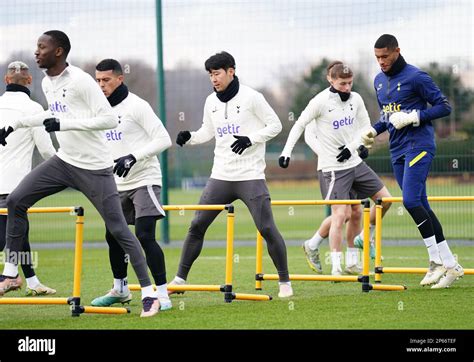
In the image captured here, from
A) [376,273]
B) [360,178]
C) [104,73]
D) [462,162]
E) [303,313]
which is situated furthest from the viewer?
[462,162]

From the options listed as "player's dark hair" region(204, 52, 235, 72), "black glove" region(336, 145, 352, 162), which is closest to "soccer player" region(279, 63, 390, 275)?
"black glove" region(336, 145, 352, 162)

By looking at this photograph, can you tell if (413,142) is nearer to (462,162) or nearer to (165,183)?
(462,162)

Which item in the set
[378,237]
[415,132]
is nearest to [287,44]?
[378,237]

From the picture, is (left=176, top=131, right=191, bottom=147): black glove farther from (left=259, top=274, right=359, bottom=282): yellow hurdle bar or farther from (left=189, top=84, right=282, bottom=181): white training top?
(left=259, top=274, right=359, bottom=282): yellow hurdle bar

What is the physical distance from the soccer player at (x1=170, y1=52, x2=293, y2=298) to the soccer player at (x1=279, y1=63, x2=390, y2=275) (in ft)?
6.35

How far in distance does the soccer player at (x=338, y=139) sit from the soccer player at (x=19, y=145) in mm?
2965

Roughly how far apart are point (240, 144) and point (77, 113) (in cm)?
157

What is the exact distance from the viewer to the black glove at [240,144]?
30.7ft

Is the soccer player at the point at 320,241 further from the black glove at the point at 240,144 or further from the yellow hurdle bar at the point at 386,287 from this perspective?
the black glove at the point at 240,144

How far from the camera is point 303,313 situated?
8516 mm

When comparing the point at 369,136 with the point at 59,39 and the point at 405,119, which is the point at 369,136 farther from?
the point at 59,39
